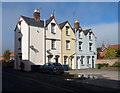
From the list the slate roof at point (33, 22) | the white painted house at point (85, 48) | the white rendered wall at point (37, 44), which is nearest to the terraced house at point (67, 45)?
the white painted house at point (85, 48)

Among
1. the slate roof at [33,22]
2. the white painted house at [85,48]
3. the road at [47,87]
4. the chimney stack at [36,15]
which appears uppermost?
the chimney stack at [36,15]

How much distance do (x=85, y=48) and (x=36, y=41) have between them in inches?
486

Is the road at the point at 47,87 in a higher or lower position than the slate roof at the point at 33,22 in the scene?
lower

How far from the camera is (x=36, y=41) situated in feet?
83.3

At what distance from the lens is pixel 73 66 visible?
30172 mm

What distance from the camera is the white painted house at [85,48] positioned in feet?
103

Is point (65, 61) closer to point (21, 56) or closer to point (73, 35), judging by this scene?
point (73, 35)

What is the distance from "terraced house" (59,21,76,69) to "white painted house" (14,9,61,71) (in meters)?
1.04

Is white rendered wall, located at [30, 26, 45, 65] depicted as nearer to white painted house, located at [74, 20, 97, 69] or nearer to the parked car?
the parked car

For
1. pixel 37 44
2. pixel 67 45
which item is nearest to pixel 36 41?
pixel 37 44

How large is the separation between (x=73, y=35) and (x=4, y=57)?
34154mm

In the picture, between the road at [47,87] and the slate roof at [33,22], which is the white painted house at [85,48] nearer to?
the slate roof at [33,22]

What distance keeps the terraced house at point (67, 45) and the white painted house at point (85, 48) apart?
1248mm

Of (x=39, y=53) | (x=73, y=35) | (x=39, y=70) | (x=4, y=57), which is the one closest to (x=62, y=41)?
(x=73, y=35)
